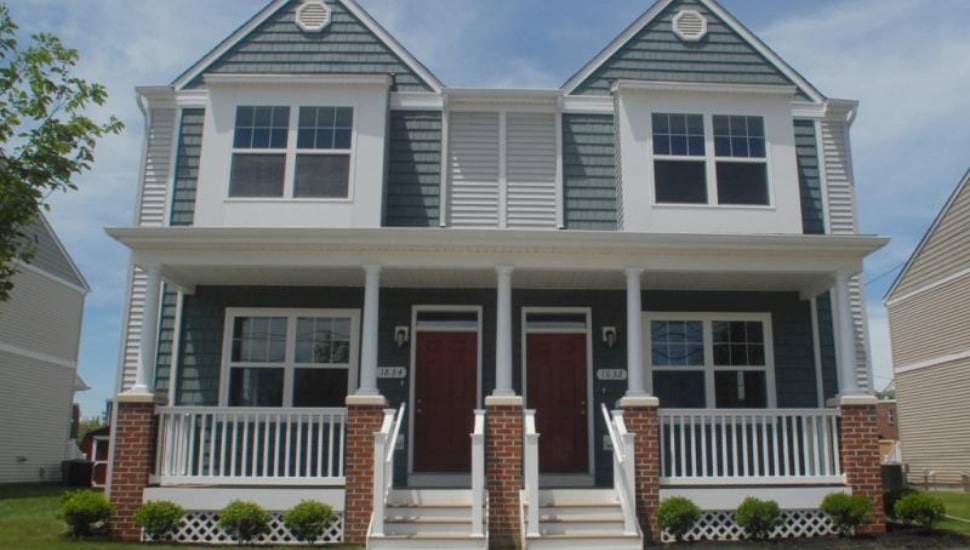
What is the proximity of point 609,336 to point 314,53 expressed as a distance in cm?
627

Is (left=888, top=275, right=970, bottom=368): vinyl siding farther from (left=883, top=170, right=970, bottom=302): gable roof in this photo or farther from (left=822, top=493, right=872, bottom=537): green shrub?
(left=822, top=493, right=872, bottom=537): green shrub

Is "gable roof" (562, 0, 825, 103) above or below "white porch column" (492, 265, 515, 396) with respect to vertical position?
above

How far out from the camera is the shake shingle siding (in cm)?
1254

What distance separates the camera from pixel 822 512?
9945 mm

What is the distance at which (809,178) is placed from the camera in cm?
1274

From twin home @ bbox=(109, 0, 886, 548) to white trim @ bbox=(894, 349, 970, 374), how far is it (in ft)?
33.2

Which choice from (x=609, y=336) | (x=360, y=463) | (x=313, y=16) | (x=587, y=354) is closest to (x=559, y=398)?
(x=587, y=354)

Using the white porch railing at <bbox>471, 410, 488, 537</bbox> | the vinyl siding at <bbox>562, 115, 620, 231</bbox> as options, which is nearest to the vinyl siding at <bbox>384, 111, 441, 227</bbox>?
the vinyl siding at <bbox>562, 115, 620, 231</bbox>

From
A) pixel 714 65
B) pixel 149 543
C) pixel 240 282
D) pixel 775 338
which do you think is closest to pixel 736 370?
pixel 775 338


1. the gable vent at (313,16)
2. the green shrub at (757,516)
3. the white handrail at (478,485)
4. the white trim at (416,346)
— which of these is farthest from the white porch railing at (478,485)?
the gable vent at (313,16)

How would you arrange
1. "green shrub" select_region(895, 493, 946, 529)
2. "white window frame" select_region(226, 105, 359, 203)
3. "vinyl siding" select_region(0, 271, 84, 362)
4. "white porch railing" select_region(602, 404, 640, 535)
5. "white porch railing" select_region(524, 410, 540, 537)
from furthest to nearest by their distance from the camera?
"vinyl siding" select_region(0, 271, 84, 362)
"white window frame" select_region(226, 105, 359, 203)
"green shrub" select_region(895, 493, 946, 529)
"white porch railing" select_region(602, 404, 640, 535)
"white porch railing" select_region(524, 410, 540, 537)

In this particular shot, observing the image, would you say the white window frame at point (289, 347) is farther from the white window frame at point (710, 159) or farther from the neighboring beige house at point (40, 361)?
the neighboring beige house at point (40, 361)

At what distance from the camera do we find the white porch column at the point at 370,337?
9938 mm

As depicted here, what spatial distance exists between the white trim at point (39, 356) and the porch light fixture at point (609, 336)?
15.6 metres
